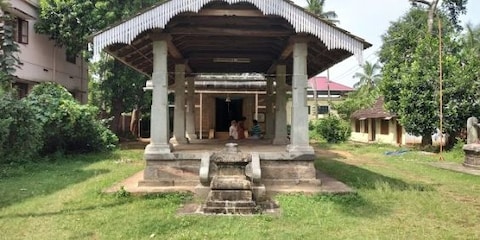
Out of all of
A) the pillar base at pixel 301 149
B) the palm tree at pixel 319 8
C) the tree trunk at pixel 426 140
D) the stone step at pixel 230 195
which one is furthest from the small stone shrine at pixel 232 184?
the palm tree at pixel 319 8

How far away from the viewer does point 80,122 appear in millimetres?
16625

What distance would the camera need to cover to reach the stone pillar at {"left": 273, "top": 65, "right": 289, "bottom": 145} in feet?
44.8

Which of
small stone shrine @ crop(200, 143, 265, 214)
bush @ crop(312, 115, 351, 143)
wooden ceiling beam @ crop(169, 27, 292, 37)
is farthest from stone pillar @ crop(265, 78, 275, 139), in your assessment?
bush @ crop(312, 115, 351, 143)

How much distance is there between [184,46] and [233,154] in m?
5.72

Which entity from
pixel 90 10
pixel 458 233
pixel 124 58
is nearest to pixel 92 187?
pixel 124 58

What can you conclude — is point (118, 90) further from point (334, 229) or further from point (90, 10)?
point (334, 229)

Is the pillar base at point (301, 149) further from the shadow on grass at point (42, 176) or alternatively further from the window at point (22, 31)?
the window at point (22, 31)

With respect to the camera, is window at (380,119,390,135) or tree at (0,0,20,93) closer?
tree at (0,0,20,93)

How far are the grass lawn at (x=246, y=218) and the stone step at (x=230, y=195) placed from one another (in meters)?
0.44

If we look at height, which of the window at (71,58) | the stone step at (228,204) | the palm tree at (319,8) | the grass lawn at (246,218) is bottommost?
the grass lawn at (246,218)

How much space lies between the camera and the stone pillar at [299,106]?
367 inches

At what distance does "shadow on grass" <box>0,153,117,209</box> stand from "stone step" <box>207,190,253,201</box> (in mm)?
3850

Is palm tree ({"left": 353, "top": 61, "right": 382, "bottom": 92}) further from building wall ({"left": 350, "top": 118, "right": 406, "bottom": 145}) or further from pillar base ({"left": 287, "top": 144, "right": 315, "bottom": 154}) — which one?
pillar base ({"left": 287, "top": 144, "right": 315, "bottom": 154})

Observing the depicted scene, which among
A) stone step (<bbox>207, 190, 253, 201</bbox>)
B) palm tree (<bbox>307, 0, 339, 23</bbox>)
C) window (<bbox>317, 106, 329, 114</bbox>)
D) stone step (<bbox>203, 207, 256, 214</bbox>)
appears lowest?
stone step (<bbox>203, 207, 256, 214</bbox>)
